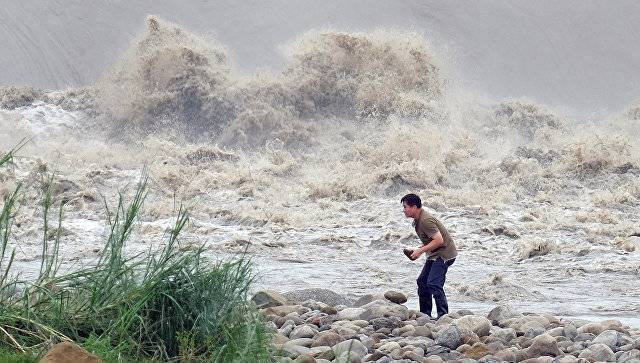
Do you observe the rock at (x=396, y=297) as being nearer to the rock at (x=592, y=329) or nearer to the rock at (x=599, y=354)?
the rock at (x=592, y=329)

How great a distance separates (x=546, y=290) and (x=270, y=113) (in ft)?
56.6

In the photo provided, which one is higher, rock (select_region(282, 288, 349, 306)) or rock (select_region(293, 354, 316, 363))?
rock (select_region(282, 288, 349, 306))

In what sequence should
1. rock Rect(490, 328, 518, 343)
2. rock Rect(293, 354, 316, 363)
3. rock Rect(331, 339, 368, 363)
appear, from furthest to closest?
rock Rect(490, 328, 518, 343), rock Rect(331, 339, 368, 363), rock Rect(293, 354, 316, 363)

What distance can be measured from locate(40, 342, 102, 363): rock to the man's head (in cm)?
431

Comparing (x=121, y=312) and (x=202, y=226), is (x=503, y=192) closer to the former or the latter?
(x=202, y=226)

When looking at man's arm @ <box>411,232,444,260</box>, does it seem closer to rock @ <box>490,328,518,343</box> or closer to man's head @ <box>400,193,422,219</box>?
man's head @ <box>400,193,422,219</box>

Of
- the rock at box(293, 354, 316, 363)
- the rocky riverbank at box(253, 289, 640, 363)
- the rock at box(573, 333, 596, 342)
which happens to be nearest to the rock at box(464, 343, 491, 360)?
the rocky riverbank at box(253, 289, 640, 363)

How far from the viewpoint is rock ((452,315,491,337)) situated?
815 centimetres

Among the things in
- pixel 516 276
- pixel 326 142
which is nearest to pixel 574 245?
pixel 516 276

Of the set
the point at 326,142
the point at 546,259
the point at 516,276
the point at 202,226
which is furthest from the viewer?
the point at 326,142

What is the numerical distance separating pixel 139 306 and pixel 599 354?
325 centimetres

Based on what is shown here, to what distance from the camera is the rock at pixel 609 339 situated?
7787 millimetres

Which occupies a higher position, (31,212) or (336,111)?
(336,111)

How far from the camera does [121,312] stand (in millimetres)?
6246
